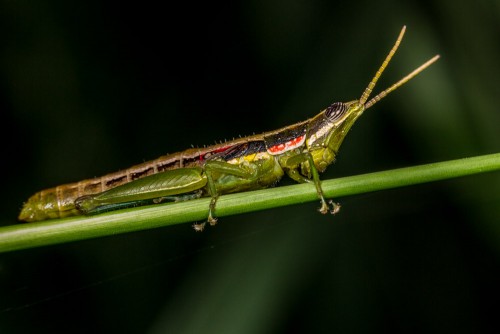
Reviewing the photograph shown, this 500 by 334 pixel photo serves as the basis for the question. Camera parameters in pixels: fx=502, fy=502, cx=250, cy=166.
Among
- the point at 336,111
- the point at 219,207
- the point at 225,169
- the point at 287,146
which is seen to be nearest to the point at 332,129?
the point at 336,111

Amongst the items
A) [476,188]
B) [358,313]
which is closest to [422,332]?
[358,313]

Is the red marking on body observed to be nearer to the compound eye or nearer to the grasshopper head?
the grasshopper head

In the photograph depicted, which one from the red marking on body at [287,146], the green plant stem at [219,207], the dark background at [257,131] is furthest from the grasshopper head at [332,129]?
the green plant stem at [219,207]

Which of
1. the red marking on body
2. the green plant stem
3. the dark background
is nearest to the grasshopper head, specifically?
the red marking on body

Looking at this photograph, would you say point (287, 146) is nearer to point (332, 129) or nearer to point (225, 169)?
point (332, 129)

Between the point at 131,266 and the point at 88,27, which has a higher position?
the point at 88,27

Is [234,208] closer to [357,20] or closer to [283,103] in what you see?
[283,103]
